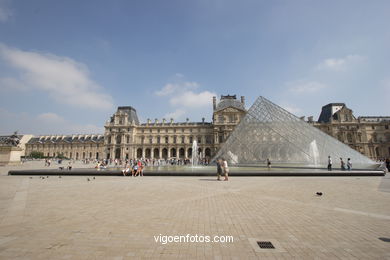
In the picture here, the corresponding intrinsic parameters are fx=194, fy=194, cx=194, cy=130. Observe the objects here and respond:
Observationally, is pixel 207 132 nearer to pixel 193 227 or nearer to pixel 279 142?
pixel 279 142

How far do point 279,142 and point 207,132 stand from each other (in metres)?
39.8

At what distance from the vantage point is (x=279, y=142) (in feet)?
71.3

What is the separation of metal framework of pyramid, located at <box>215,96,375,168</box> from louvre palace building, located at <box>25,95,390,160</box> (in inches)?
1238

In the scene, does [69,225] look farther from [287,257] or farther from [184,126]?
[184,126]

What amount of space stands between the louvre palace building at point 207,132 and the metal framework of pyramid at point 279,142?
3144 centimetres

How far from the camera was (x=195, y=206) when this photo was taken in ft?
17.7

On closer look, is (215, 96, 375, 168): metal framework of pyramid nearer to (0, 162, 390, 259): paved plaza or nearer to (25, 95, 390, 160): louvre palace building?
(0, 162, 390, 259): paved plaza

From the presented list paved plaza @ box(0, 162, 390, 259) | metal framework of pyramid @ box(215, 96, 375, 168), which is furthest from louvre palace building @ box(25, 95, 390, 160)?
paved plaza @ box(0, 162, 390, 259)

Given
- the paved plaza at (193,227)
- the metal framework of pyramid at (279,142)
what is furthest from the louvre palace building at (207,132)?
the paved plaza at (193,227)

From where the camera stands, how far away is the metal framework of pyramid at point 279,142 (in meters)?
20.7

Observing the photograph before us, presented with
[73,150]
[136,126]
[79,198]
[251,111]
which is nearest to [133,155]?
[136,126]

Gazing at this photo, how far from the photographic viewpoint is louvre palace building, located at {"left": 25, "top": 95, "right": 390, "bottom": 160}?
56406mm

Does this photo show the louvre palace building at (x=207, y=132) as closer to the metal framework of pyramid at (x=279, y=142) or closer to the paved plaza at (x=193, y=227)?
the metal framework of pyramid at (x=279, y=142)

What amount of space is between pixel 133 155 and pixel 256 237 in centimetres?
6119
